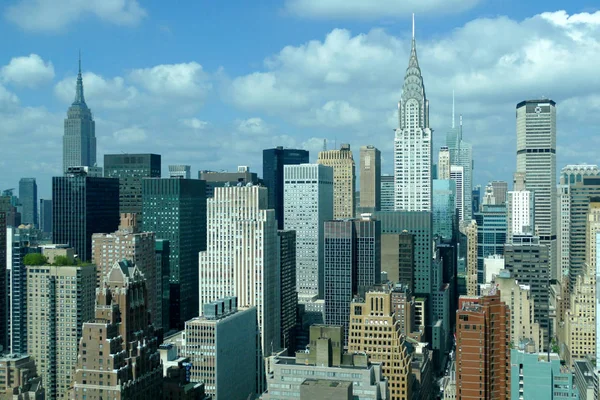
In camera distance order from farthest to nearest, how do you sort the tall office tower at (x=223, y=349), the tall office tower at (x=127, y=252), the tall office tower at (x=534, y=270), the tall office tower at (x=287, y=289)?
the tall office tower at (x=534, y=270) < the tall office tower at (x=287, y=289) < the tall office tower at (x=127, y=252) < the tall office tower at (x=223, y=349)

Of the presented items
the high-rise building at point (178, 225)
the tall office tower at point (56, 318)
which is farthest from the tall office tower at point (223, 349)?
the high-rise building at point (178, 225)

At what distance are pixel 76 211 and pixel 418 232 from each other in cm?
8839

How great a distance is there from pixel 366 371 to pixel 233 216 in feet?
219

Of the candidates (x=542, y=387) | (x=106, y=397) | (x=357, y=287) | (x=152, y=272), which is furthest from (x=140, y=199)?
(x=542, y=387)

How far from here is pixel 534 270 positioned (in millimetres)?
160500

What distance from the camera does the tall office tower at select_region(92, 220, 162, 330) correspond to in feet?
464

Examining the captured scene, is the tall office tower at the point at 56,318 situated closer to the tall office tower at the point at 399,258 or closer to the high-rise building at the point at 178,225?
the high-rise building at the point at 178,225

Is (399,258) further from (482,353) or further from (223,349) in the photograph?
(482,353)

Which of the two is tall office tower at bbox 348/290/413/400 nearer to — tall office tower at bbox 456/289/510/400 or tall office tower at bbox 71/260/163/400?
tall office tower at bbox 456/289/510/400

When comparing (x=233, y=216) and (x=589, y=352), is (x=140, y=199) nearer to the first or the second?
(x=233, y=216)

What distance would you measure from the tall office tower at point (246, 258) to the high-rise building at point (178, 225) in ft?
114

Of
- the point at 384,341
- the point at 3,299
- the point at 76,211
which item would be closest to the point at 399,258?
the point at 384,341

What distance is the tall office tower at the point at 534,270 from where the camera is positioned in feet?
523

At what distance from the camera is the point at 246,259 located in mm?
136750
